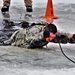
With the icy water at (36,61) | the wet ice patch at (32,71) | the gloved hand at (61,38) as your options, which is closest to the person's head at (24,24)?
the icy water at (36,61)

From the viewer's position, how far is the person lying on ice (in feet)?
15.4

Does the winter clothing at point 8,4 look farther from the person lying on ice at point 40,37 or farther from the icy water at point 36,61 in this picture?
the icy water at point 36,61

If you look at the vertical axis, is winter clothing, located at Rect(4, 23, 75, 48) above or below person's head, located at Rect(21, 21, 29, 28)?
above

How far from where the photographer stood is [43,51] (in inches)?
181

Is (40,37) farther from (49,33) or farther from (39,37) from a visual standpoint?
(49,33)

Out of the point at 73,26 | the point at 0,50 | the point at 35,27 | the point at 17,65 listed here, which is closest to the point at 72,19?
the point at 73,26

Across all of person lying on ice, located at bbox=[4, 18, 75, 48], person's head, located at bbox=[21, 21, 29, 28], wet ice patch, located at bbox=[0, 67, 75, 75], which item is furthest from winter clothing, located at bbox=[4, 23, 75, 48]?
person's head, located at bbox=[21, 21, 29, 28]

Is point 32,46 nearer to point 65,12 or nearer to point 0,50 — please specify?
point 0,50

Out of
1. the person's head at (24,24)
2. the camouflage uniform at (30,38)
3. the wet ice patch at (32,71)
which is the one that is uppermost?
the wet ice patch at (32,71)

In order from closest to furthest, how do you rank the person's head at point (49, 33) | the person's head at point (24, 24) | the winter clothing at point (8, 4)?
the person's head at point (49, 33), the person's head at point (24, 24), the winter clothing at point (8, 4)

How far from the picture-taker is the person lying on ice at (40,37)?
15.4ft

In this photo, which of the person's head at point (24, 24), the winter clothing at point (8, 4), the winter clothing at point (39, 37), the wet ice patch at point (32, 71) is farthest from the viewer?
the winter clothing at point (8, 4)

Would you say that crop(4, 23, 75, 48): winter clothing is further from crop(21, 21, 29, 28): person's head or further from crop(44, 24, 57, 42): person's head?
crop(21, 21, 29, 28): person's head

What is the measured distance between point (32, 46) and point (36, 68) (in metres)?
1.14
